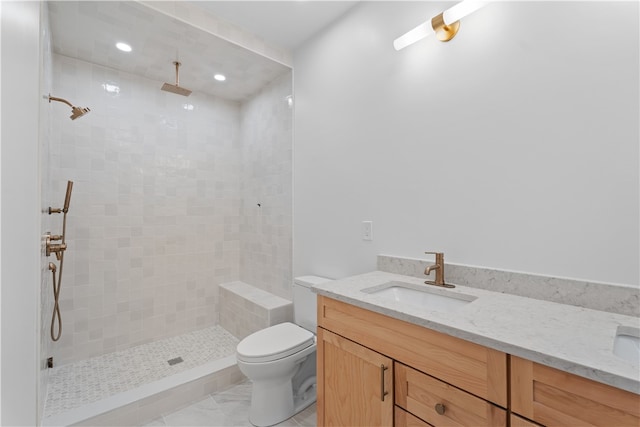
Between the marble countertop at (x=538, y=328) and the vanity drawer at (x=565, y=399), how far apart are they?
32mm

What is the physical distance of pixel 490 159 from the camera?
1260mm

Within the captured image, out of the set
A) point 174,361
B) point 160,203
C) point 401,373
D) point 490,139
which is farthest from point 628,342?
point 160,203

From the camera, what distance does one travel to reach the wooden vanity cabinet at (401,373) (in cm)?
78

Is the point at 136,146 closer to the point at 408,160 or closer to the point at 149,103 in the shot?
the point at 149,103

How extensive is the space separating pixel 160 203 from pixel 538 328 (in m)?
2.85

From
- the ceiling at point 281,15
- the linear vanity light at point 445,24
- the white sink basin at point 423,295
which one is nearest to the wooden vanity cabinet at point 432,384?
the white sink basin at point 423,295

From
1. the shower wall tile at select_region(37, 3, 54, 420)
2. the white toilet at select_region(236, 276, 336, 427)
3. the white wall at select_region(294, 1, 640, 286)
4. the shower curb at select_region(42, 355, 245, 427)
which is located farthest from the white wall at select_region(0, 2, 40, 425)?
the white wall at select_region(294, 1, 640, 286)

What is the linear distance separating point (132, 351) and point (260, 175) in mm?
1928

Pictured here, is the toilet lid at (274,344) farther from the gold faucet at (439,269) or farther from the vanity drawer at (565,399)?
the vanity drawer at (565,399)

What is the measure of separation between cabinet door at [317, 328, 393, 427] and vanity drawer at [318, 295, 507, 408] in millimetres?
51

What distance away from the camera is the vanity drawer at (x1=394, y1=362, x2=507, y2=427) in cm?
77

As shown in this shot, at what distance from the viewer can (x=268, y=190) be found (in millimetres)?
2711

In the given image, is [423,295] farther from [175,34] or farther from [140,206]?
[140,206]

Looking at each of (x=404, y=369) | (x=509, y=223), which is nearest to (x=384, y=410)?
(x=404, y=369)
